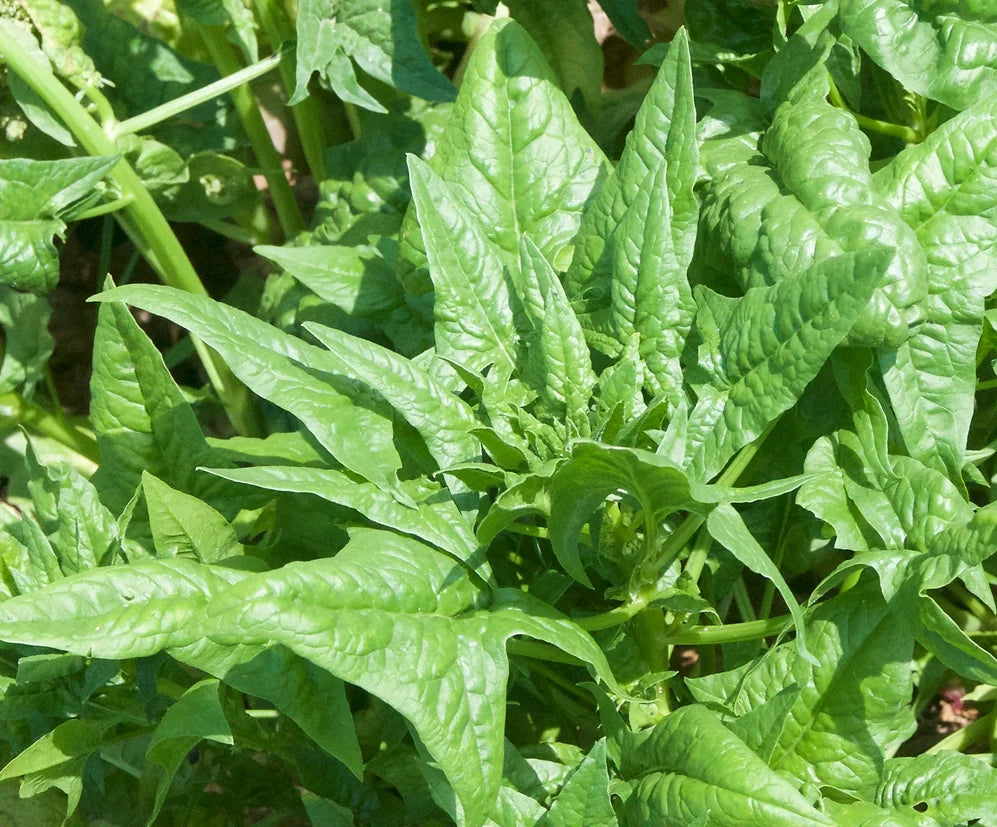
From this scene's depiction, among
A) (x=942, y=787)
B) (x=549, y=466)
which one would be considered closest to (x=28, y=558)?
(x=549, y=466)

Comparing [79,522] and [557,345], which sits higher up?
[557,345]

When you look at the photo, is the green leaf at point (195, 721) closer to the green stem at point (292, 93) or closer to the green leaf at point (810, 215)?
the green leaf at point (810, 215)

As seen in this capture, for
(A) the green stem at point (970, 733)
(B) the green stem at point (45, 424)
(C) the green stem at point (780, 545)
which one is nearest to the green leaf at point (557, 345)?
(C) the green stem at point (780, 545)

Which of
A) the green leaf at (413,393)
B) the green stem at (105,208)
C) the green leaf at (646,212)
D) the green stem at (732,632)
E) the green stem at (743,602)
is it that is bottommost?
the green stem at (743,602)

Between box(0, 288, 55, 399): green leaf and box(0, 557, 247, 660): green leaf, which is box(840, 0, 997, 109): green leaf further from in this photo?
box(0, 288, 55, 399): green leaf

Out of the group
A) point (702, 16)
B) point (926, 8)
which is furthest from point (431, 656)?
point (702, 16)

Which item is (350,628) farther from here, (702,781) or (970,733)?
(970,733)
